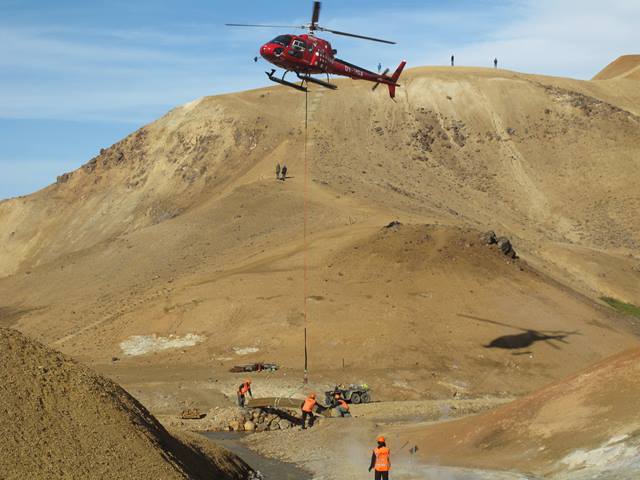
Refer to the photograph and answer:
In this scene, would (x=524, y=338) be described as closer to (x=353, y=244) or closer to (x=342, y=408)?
(x=353, y=244)

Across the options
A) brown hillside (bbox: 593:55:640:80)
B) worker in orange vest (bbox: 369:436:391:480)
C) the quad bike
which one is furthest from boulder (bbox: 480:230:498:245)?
brown hillside (bbox: 593:55:640:80)

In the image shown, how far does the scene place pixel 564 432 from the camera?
81.4 ft

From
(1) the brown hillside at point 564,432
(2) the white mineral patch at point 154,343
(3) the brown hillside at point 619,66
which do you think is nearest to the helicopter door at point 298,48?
(2) the white mineral patch at point 154,343

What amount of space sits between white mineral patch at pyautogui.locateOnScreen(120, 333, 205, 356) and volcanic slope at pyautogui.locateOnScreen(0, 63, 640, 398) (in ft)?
0.53

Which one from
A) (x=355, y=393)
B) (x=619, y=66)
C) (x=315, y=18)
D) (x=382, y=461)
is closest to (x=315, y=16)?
(x=315, y=18)

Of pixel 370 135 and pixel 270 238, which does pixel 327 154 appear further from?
pixel 270 238

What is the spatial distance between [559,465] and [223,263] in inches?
1649

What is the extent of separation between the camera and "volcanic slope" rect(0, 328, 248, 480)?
18125 mm

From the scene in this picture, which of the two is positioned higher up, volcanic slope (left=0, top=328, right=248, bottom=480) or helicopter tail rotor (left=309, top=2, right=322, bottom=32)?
helicopter tail rotor (left=309, top=2, right=322, bottom=32)

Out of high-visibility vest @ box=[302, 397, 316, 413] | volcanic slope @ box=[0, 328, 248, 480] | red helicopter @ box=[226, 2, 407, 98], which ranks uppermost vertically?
red helicopter @ box=[226, 2, 407, 98]

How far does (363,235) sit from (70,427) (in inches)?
1524

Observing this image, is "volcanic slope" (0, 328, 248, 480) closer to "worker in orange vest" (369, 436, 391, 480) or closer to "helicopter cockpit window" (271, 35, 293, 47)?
"worker in orange vest" (369, 436, 391, 480)

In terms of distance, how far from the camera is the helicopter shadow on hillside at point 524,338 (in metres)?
48.0

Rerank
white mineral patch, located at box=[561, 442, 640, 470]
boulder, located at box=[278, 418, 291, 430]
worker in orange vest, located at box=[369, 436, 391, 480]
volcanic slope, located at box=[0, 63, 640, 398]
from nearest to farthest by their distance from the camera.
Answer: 1. worker in orange vest, located at box=[369, 436, 391, 480]
2. white mineral patch, located at box=[561, 442, 640, 470]
3. boulder, located at box=[278, 418, 291, 430]
4. volcanic slope, located at box=[0, 63, 640, 398]
